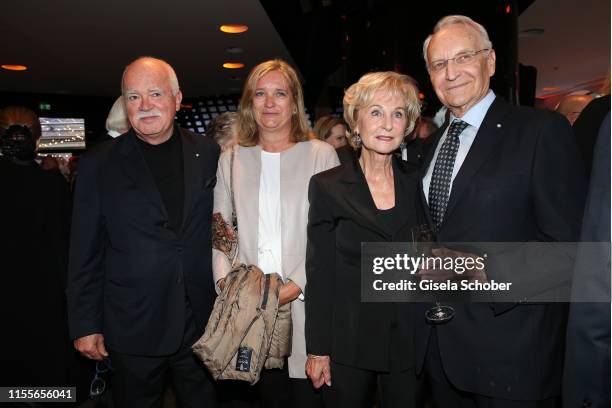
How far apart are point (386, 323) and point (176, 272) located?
3.44 feet

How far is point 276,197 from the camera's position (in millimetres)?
2445

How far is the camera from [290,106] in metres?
2.51

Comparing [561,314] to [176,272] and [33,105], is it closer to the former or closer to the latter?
[176,272]

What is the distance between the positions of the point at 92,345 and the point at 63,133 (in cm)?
1246

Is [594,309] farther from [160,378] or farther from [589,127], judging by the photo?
[160,378]

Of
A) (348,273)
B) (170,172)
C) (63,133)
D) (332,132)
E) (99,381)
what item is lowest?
(99,381)

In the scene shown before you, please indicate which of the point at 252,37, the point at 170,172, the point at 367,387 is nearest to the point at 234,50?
the point at 252,37

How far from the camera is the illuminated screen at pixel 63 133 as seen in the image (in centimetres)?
1294

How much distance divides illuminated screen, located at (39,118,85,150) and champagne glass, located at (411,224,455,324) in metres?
13.3

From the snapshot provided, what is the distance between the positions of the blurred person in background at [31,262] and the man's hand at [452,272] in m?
2.40

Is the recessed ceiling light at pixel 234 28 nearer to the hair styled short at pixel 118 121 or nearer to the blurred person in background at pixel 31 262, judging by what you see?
A: the hair styled short at pixel 118 121

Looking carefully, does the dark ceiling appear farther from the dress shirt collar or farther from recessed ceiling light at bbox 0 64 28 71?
the dress shirt collar

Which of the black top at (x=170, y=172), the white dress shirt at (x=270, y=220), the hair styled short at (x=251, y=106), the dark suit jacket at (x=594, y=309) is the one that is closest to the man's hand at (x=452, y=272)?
the dark suit jacket at (x=594, y=309)

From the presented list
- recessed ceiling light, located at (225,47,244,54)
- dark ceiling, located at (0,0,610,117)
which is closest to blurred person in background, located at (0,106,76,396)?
dark ceiling, located at (0,0,610,117)
